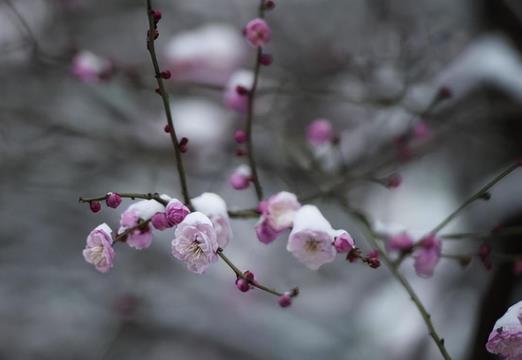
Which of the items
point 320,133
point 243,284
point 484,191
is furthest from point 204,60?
point 243,284

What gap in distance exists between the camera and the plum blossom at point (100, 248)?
1301 millimetres

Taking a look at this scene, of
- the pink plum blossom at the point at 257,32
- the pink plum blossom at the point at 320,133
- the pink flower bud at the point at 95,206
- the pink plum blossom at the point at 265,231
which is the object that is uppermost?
the pink plum blossom at the point at 320,133

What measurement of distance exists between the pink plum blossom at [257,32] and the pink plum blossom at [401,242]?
707 mm

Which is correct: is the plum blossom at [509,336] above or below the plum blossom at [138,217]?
below

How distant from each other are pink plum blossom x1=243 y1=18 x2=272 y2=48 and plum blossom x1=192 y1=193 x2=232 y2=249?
49 centimetres

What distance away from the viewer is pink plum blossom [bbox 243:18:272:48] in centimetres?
160

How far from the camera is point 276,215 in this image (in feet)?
4.81

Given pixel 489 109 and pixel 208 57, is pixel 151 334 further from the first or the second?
pixel 489 109

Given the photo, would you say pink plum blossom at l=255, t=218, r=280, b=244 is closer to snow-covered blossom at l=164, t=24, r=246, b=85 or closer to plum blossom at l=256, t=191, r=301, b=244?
plum blossom at l=256, t=191, r=301, b=244

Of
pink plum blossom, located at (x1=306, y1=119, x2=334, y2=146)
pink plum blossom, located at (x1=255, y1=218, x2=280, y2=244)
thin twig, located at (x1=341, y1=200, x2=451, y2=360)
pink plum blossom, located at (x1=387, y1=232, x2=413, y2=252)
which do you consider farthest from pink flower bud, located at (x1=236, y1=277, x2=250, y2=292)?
pink plum blossom, located at (x1=306, y1=119, x2=334, y2=146)

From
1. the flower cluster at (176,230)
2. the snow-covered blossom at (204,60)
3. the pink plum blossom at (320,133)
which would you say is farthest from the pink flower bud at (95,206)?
the snow-covered blossom at (204,60)

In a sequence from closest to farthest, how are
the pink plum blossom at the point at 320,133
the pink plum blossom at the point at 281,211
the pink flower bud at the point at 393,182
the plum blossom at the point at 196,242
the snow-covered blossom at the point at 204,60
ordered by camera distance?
the plum blossom at the point at 196,242 < the pink plum blossom at the point at 281,211 < the pink flower bud at the point at 393,182 < the pink plum blossom at the point at 320,133 < the snow-covered blossom at the point at 204,60

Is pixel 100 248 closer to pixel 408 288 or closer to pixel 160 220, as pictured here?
pixel 160 220

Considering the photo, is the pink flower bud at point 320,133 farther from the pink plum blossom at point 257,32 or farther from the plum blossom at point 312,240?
the plum blossom at point 312,240
